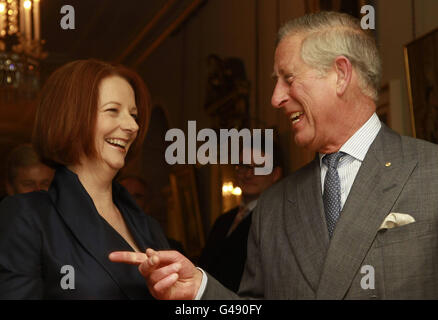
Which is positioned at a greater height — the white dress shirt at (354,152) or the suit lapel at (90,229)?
the white dress shirt at (354,152)

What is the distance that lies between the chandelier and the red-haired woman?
4.88 metres

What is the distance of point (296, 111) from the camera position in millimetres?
2812

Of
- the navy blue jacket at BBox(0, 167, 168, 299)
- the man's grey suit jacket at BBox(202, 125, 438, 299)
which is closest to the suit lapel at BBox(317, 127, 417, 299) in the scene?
the man's grey suit jacket at BBox(202, 125, 438, 299)

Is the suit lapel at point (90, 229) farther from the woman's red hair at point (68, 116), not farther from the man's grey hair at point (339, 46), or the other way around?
the man's grey hair at point (339, 46)

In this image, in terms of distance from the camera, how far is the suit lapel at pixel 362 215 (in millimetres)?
2457

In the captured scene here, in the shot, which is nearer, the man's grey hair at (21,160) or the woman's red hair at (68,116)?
the woman's red hair at (68,116)

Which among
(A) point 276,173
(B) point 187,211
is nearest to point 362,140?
(A) point 276,173

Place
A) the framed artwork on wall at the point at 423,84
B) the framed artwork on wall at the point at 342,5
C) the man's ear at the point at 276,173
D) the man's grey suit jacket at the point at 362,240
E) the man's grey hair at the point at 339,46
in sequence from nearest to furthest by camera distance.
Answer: the man's grey suit jacket at the point at 362,240 → the man's grey hair at the point at 339,46 → the framed artwork on wall at the point at 423,84 → the framed artwork on wall at the point at 342,5 → the man's ear at the point at 276,173

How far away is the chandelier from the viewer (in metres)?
7.44

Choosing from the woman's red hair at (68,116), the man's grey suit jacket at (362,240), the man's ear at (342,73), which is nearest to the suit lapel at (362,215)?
the man's grey suit jacket at (362,240)

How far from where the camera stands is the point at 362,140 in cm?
275
